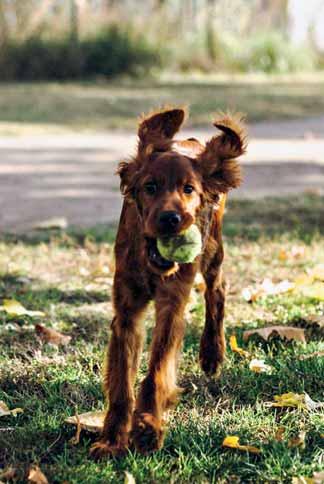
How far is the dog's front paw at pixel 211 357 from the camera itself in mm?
4238

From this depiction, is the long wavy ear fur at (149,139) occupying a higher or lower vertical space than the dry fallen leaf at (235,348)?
higher

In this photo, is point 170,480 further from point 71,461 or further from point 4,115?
point 4,115

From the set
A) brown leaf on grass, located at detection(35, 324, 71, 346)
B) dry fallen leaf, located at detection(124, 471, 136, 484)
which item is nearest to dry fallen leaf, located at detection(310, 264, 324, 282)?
brown leaf on grass, located at detection(35, 324, 71, 346)

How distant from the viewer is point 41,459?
3.34 meters

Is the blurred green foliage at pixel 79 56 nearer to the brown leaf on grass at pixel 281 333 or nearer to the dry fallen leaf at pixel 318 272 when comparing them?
the dry fallen leaf at pixel 318 272

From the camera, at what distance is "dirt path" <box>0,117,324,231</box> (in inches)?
312

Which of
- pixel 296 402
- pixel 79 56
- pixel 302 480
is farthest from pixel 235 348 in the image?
pixel 79 56

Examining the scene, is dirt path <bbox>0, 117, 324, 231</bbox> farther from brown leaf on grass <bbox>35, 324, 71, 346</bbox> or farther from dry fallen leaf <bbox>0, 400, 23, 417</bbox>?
dry fallen leaf <bbox>0, 400, 23, 417</bbox>

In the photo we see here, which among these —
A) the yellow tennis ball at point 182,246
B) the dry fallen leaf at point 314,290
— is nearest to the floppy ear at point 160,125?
the yellow tennis ball at point 182,246

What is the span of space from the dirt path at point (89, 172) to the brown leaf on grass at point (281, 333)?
2942mm

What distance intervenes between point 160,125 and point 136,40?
16742 mm

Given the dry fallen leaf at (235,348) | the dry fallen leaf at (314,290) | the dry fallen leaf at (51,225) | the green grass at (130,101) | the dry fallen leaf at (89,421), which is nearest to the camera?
the dry fallen leaf at (89,421)

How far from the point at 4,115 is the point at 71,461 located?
10477 millimetres

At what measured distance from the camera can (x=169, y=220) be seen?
A: 3.14m
